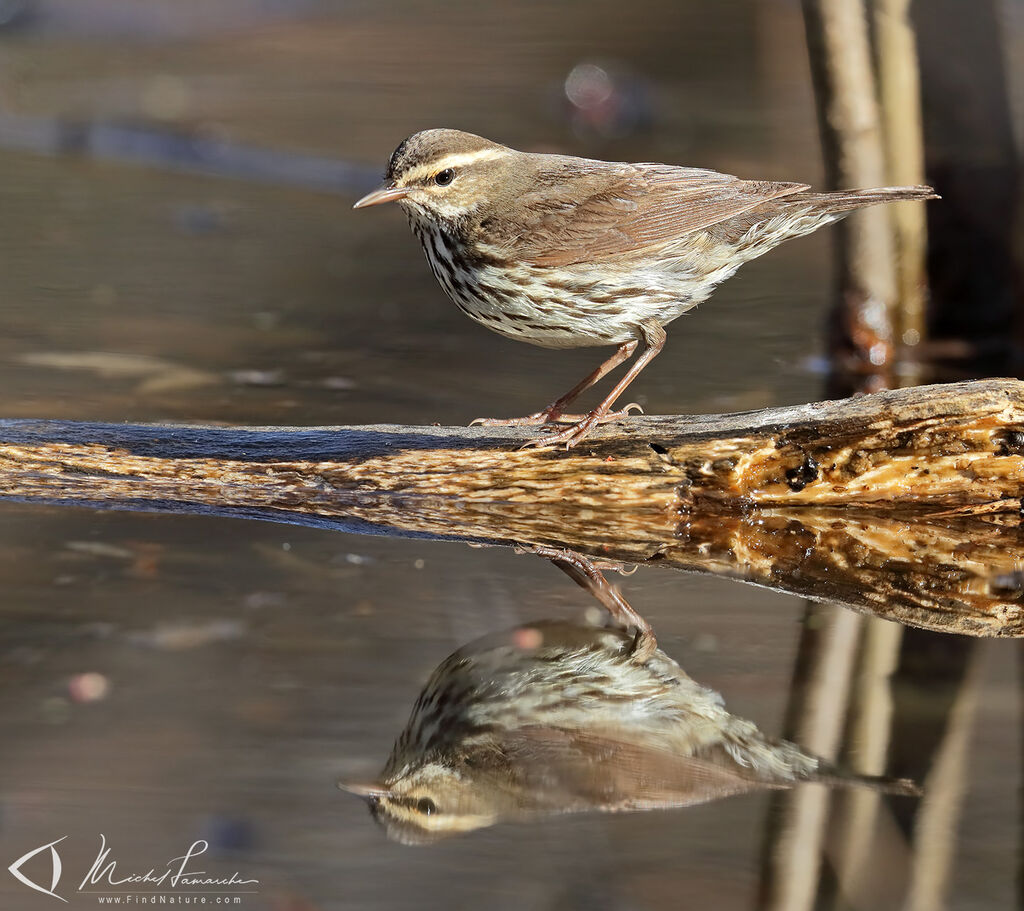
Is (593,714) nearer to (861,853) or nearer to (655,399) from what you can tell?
(861,853)

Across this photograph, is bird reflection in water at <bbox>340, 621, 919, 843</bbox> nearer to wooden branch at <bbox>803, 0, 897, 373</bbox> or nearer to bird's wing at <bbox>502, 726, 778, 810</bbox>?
bird's wing at <bbox>502, 726, 778, 810</bbox>

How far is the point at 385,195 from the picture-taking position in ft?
18.8

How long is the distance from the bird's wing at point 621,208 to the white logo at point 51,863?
2827mm

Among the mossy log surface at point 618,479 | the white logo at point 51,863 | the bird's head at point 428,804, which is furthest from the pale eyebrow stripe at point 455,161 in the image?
the white logo at point 51,863

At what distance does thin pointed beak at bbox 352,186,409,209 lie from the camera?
5676mm

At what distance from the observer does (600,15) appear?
17562mm

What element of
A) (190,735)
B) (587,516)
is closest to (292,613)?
(190,735)

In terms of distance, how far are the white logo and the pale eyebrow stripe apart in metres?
2.97

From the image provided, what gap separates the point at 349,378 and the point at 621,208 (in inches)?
91.2

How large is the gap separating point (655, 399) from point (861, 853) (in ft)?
12.8

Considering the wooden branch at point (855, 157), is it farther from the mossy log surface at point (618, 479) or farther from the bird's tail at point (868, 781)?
the bird's tail at point (868, 781)

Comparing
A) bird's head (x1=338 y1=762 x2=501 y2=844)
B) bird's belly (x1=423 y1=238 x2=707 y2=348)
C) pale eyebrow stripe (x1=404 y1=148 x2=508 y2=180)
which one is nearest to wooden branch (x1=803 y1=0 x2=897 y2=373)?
bird's belly (x1=423 y1=238 x2=707 y2=348)

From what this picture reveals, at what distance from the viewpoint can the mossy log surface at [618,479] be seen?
18.5ft

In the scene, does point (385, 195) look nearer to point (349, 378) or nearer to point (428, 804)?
point (349, 378)
